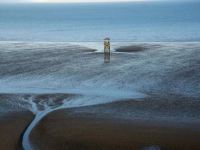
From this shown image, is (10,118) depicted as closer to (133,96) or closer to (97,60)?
(133,96)

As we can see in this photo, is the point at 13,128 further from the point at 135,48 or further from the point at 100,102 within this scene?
the point at 135,48

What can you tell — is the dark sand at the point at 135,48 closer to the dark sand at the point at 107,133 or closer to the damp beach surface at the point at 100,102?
the damp beach surface at the point at 100,102

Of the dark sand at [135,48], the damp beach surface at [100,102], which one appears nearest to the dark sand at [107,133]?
the damp beach surface at [100,102]

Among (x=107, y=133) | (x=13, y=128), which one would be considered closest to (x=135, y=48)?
(x=13, y=128)

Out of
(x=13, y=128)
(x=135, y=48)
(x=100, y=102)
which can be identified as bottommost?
(x=13, y=128)

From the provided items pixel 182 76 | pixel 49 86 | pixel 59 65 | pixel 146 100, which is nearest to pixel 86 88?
pixel 49 86
